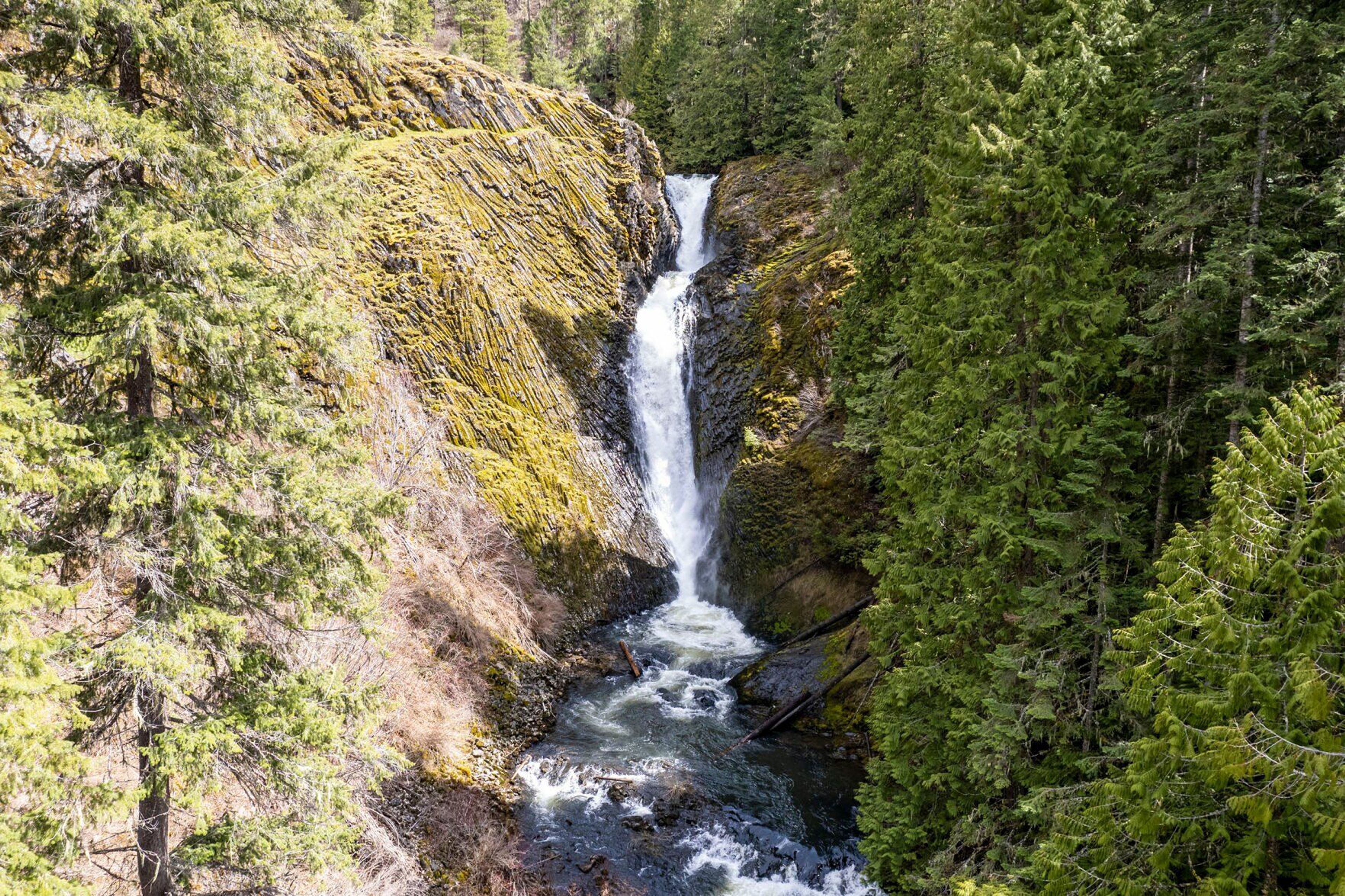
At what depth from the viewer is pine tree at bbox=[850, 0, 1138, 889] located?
808cm

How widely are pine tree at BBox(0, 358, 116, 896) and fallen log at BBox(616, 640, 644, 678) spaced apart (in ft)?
40.3

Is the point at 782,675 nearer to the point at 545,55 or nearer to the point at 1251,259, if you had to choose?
the point at 1251,259

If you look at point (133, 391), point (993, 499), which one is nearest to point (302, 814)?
point (133, 391)

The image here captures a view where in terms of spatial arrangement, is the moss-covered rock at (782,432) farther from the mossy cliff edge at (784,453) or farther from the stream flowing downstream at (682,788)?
the stream flowing downstream at (682,788)

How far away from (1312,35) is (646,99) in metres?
39.2

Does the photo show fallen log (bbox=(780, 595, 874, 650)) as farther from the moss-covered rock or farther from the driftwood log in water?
the driftwood log in water

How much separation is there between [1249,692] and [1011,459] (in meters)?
4.43

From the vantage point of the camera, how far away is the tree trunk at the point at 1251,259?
7.22 metres

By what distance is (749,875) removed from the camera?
423 inches

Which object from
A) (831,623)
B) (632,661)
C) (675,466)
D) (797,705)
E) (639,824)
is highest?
(675,466)

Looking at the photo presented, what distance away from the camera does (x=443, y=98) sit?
2305cm

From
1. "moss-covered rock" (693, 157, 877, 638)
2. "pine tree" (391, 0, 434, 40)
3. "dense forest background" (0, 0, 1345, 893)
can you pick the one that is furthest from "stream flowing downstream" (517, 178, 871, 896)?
"pine tree" (391, 0, 434, 40)

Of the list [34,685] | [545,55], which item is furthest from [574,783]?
[545,55]

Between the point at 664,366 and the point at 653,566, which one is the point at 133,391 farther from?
the point at 664,366
